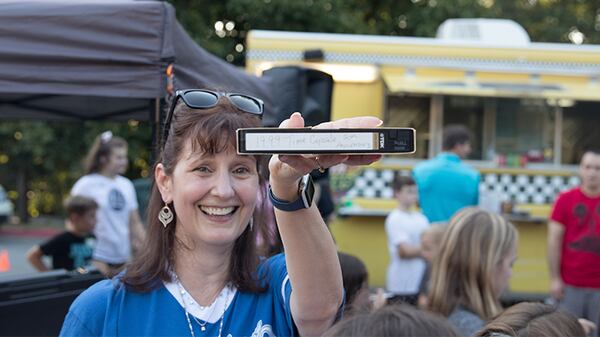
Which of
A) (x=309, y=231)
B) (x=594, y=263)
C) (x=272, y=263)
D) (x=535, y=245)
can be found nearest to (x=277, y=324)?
(x=272, y=263)

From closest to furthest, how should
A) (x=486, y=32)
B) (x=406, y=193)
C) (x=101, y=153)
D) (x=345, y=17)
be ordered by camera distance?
1. (x=101, y=153)
2. (x=406, y=193)
3. (x=486, y=32)
4. (x=345, y=17)

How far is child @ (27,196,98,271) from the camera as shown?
217 inches

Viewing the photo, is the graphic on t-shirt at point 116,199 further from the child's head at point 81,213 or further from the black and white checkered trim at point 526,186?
the black and white checkered trim at point 526,186

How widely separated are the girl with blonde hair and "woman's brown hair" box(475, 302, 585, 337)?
843mm

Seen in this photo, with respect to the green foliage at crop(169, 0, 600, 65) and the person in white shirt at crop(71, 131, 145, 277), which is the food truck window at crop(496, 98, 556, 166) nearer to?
the person in white shirt at crop(71, 131, 145, 277)

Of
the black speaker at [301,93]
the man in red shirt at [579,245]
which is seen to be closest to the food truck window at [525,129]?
the man in red shirt at [579,245]

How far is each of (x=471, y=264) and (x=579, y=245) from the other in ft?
10.2

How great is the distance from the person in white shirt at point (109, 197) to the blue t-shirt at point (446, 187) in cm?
244

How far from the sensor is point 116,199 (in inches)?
250

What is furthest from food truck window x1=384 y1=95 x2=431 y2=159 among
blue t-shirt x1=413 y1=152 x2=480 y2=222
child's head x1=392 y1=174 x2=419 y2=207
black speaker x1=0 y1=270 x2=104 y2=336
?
black speaker x1=0 y1=270 x2=104 y2=336

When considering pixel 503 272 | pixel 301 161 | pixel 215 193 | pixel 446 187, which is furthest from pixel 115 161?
pixel 301 161

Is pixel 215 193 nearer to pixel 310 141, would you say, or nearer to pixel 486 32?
pixel 310 141

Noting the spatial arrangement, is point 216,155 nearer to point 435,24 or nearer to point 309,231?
point 309,231

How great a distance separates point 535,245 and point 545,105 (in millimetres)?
1593
